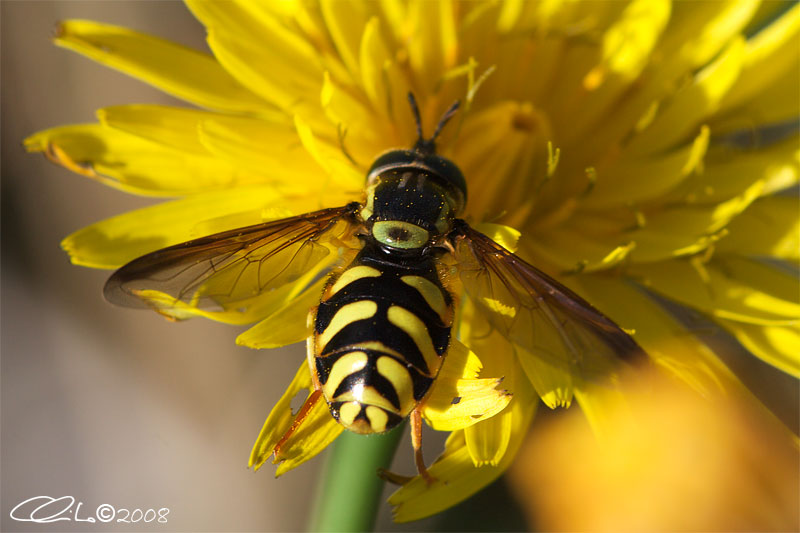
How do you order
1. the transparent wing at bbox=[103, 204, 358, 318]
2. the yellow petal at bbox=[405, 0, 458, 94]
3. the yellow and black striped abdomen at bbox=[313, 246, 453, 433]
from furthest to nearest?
the yellow petal at bbox=[405, 0, 458, 94] → the transparent wing at bbox=[103, 204, 358, 318] → the yellow and black striped abdomen at bbox=[313, 246, 453, 433]

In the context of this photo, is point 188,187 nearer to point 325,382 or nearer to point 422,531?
point 325,382

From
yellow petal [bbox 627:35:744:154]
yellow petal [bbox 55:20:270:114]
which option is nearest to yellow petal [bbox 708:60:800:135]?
yellow petal [bbox 627:35:744:154]

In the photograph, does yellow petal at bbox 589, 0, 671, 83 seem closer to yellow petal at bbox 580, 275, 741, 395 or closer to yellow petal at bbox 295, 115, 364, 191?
yellow petal at bbox 580, 275, 741, 395

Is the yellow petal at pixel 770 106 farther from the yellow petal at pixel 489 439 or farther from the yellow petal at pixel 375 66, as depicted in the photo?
the yellow petal at pixel 489 439

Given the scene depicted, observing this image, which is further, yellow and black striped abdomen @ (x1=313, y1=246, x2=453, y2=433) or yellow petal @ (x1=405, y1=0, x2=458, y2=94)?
yellow petal @ (x1=405, y1=0, x2=458, y2=94)

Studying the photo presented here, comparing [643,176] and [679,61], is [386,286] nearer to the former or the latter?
[643,176]

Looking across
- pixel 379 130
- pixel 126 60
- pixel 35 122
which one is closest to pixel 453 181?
pixel 379 130

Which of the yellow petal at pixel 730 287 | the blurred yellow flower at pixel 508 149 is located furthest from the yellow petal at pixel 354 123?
the yellow petal at pixel 730 287
